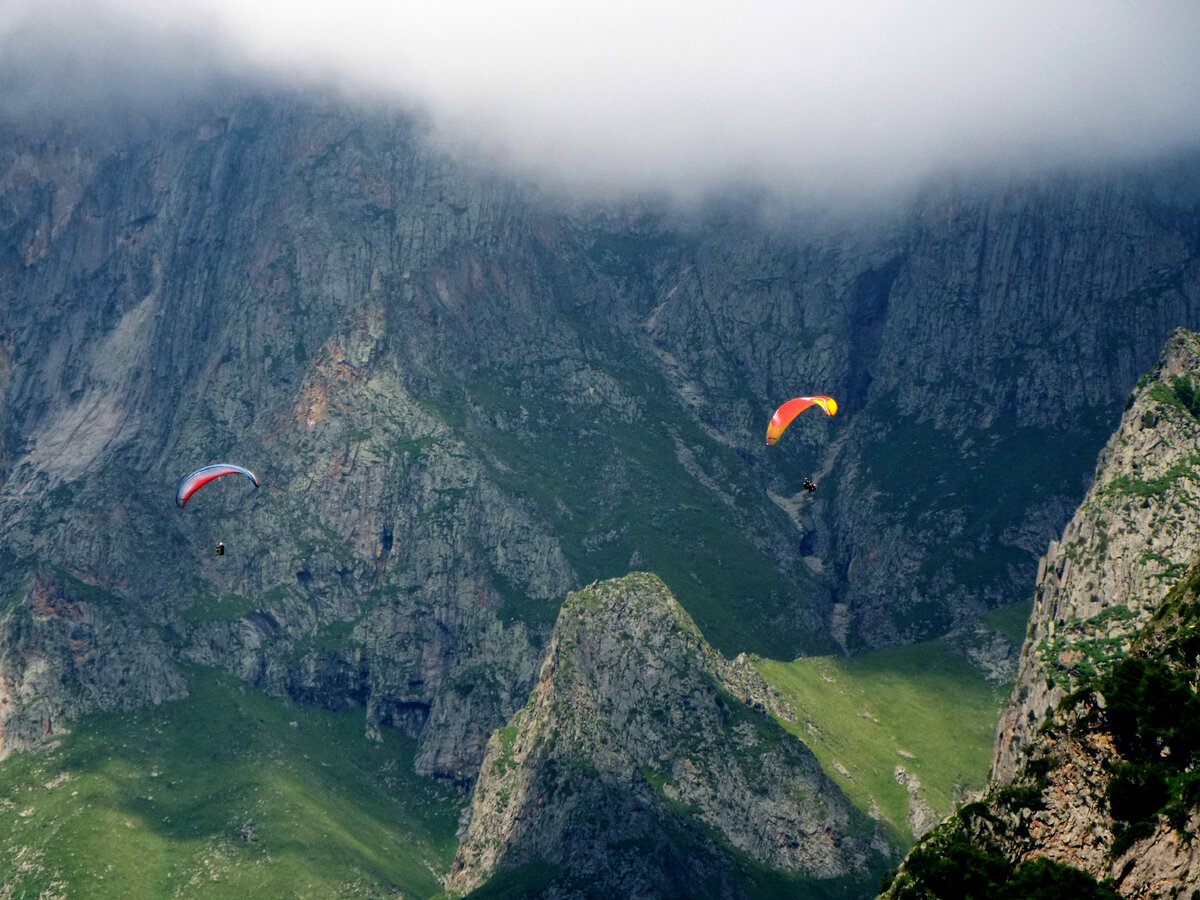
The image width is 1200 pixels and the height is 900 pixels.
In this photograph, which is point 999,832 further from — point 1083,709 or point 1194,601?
point 1194,601

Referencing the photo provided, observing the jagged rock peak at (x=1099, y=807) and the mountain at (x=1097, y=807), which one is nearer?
the jagged rock peak at (x=1099, y=807)

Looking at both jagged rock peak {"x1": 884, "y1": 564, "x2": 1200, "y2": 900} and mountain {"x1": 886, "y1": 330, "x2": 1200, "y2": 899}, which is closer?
jagged rock peak {"x1": 884, "y1": 564, "x2": 1200, "y2": 900}

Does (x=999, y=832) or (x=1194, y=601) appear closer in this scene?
(x=999, y=832)

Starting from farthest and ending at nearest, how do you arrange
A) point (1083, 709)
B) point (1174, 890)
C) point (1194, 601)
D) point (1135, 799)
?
point (1194, 601)
point (1083, 709)
point (1135, 799)
point (1174, 890)

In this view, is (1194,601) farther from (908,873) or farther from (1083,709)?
(908,873)

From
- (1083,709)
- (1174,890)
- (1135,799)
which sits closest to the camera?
(1174,890)

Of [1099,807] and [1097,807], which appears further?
[1097,807]

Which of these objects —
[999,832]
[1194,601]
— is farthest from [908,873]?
[1194,601]

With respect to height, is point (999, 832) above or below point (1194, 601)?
below

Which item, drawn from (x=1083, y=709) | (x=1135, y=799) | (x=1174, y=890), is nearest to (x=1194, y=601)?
(x=1083, y=709)
